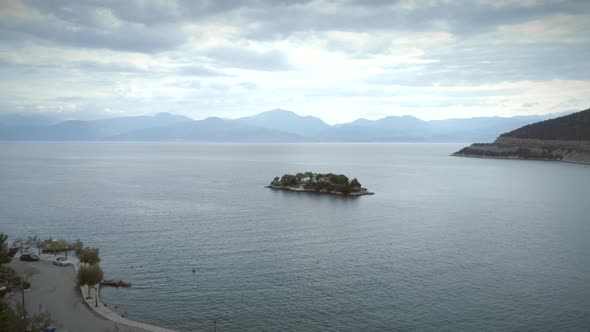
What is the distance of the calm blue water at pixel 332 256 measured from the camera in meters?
32.2

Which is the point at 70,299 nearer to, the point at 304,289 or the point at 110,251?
the point at 110,251

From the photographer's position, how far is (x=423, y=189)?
103 metres

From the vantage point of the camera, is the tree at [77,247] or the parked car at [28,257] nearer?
the parked car at [28,257]

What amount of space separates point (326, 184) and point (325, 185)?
306mm

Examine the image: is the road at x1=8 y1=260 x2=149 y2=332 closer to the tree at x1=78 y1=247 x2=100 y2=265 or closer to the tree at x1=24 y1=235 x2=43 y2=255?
the tree at x1=78 y1=247 x2=100 y2=265

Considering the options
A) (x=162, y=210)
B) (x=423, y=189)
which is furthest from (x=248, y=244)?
(x=423, y=189)

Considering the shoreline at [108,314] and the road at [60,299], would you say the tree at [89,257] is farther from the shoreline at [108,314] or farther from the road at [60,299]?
the shoreline at [108,314]

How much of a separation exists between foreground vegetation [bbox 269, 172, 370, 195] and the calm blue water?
6528mm

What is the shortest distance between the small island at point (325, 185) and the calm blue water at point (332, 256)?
644cm

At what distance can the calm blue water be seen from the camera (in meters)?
32.2

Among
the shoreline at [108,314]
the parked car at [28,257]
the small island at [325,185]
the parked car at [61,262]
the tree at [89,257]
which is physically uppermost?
the small island at [325,185]

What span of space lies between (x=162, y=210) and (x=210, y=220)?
12.4 meters

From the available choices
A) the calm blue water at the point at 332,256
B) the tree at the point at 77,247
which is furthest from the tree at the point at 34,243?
the calm blue water at the point at 332,256

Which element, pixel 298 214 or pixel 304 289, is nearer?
pixel 304 289
